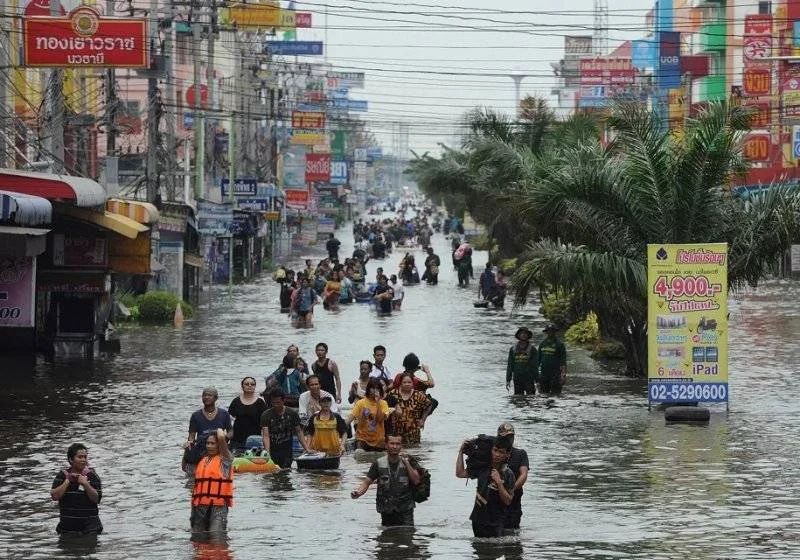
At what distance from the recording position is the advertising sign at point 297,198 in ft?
329

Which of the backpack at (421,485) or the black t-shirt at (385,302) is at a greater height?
the black t-shirt at (385,302)

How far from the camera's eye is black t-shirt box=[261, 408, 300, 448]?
20078 mm

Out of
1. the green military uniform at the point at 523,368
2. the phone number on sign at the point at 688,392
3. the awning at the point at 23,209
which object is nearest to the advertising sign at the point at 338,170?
the green military uniform at the point at 523,368

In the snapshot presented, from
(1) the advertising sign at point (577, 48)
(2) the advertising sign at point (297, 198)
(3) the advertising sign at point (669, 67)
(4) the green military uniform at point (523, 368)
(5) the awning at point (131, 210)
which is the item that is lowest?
(4) the green military uniform at point (523, 368)

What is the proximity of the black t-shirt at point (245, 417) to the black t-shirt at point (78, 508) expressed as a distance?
4.50m

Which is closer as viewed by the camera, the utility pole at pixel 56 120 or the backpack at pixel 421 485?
the backpack at pixel 421 485

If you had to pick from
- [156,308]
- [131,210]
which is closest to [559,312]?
[156,308]

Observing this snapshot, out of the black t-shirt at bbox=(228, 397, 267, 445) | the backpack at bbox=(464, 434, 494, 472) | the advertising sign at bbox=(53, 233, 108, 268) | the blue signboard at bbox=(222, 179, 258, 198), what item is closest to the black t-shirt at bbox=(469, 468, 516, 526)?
Result: the backpack at bbox=(464, 434, 494, 472)

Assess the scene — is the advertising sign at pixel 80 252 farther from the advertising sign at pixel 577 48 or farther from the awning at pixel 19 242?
the advertising sign at pixel 577 48

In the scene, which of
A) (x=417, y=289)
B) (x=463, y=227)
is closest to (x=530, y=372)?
(x=417, y=289)

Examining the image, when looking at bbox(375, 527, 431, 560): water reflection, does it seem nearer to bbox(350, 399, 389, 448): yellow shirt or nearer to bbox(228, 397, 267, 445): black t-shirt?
bbox(228, 397, 267, 445): black t-shirt

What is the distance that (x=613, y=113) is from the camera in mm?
30750

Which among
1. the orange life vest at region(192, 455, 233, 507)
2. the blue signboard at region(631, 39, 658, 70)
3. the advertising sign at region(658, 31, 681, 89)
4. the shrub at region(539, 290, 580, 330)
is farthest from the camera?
the blue signboard at region(631, 39, 658, 70)

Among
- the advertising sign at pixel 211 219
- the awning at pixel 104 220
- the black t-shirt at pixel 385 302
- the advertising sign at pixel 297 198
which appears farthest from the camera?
the advertising sign at pixel 297 198
